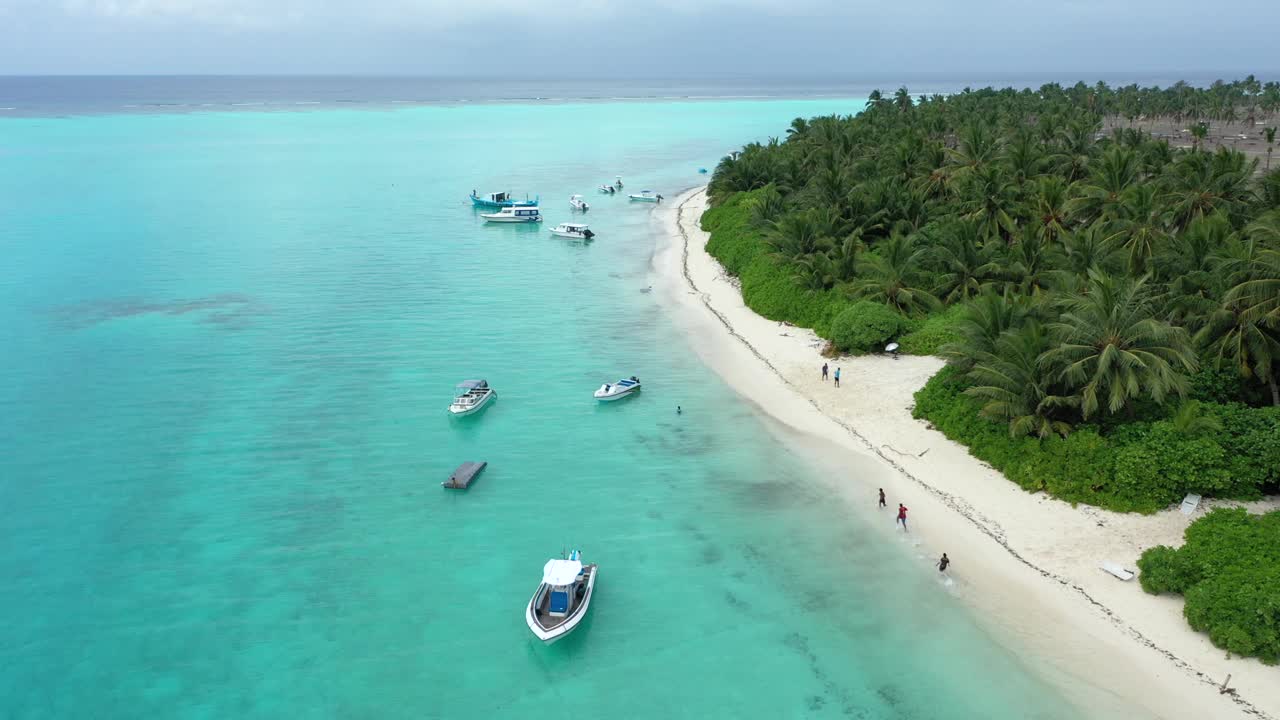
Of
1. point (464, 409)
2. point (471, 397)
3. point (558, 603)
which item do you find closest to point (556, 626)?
point (558, 603)

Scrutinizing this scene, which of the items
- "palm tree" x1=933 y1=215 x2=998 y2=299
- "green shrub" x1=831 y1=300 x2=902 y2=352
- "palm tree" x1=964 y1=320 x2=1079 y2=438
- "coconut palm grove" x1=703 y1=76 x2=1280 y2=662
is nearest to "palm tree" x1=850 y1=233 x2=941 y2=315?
"coconut palm grove" x1=703 y1=76 x2=1280 y2=662

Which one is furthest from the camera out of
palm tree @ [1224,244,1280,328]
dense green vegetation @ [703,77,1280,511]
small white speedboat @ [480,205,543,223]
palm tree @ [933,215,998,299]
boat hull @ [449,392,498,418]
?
small white speedboat @ [480,205,543,223]

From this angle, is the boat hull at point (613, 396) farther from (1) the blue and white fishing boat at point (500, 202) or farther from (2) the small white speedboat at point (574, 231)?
(1) the blue and white fishing boat at point (500, 202)

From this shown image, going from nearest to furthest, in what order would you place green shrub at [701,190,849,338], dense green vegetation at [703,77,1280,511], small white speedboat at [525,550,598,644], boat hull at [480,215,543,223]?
small white speedboat at [525,550,598,644] → dense green vegetation at [703,77,1280,511] → green shrub at [701,190,849,338] → boat hull at [480,215,543,223]

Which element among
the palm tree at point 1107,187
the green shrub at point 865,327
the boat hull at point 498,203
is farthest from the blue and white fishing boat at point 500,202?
the palm tree at point 1107,187

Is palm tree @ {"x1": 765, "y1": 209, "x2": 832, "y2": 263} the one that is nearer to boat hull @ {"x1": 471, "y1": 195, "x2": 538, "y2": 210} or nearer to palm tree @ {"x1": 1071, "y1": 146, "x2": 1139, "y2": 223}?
palm tree @ {"x1": 1071, "y1": 146, "x2": 1139, "y2": 223}

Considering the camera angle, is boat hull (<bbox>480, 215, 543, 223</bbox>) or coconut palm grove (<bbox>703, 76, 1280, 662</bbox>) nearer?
coconut palm grove (<bbox>703, 76, 1280, 662</bbox>)
